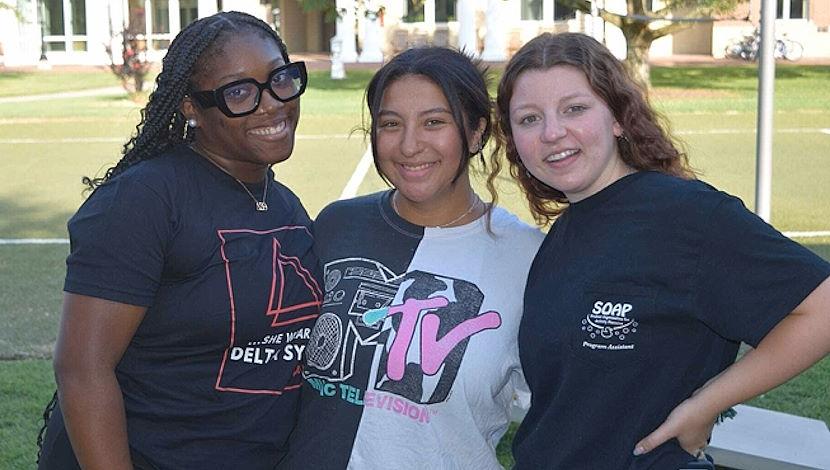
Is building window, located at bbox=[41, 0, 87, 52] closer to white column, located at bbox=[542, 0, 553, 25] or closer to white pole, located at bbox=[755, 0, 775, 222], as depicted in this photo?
white column, located at bbox=[542, 0, 553, 25]

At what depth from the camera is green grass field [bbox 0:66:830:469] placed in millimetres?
6602

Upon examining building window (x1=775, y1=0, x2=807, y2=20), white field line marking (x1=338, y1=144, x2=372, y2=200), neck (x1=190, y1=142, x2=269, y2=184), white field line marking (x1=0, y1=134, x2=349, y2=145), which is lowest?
white field line marking (x1=338, y1=144, x2=372, y2=200)

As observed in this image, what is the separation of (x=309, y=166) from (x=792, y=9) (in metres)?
34.1

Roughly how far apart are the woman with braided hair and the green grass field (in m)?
1.91

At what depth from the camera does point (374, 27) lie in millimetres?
42781

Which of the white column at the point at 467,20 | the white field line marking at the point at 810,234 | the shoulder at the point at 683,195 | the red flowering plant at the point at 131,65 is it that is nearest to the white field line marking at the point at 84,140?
the red flowering plant at the point at 131,65

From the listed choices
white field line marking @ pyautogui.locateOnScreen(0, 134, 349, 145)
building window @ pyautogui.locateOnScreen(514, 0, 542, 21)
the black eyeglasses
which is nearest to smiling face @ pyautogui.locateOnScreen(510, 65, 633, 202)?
the black eyeglasses

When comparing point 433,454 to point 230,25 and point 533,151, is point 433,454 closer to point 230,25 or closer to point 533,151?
point 533,151

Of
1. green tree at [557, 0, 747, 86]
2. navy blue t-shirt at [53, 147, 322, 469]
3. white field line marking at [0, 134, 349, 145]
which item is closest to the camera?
navy blue t-shirt at [53, 147, 322, 469]

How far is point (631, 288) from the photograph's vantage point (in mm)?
2496

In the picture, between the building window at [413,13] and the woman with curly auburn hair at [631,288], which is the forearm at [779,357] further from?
the building window at [413,13]

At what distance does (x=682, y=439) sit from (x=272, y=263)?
1.04m

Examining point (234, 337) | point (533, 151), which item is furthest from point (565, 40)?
point (234, 337)

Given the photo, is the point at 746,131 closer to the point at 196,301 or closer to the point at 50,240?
the point at 50,240
